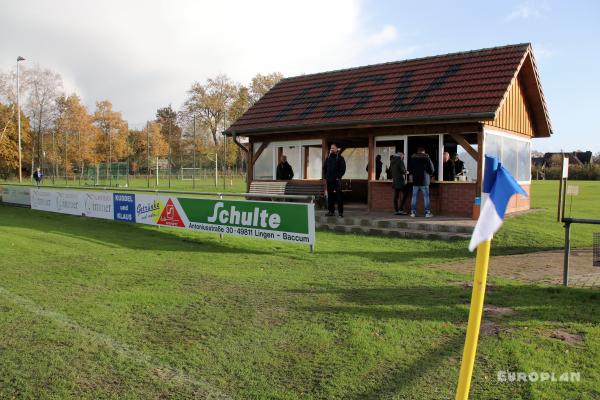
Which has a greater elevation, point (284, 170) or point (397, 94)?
point (397, 94)

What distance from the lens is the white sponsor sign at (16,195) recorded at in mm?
21297

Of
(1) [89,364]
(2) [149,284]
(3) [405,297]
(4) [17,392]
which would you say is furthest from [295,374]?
(2) [149,284]

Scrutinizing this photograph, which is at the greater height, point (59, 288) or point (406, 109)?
point (406, 109)

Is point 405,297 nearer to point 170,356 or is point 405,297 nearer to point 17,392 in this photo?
point 170,356

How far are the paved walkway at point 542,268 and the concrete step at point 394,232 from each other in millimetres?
2028

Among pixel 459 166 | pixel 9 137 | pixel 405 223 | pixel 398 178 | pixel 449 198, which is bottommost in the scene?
pixel 405 223

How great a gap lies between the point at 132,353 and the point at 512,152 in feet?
49.5

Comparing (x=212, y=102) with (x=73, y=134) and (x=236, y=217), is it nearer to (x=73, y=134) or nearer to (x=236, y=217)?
(x=73, y=134)

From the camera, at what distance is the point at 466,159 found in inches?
619

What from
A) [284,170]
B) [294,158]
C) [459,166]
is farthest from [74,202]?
[459,166]

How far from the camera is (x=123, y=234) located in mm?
13086

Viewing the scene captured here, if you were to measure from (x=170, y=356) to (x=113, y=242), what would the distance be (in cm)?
789

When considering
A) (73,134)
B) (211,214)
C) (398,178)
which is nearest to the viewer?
(211,214)

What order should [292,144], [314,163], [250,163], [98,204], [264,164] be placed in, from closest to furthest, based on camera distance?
1. [98,204]
2. [292,144]
3. [314,163]
4. [264,164]
5. [250,163]
